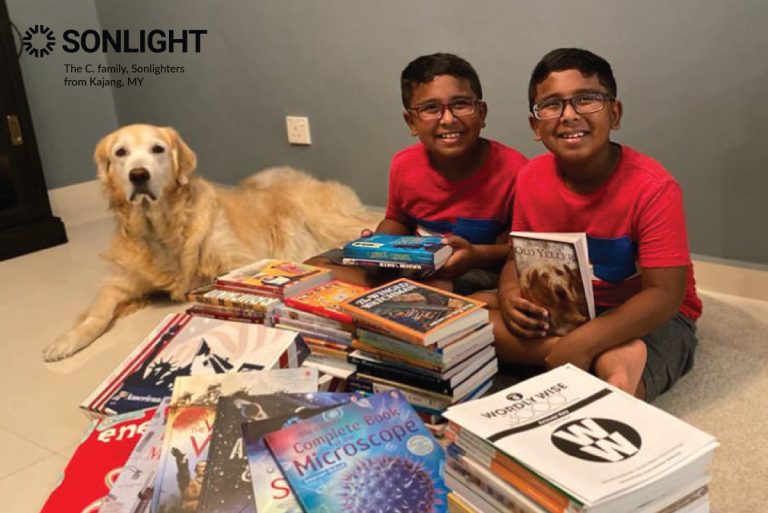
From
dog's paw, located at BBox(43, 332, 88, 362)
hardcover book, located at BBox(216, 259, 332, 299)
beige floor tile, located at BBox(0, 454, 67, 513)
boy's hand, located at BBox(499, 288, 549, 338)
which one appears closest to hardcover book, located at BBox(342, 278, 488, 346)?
boy's hand, located at BBox(499, 288, 549, 338)

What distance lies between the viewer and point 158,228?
2094 mm

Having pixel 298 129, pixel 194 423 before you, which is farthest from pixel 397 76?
pixel 194 423

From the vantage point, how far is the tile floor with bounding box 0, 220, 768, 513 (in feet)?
4.41

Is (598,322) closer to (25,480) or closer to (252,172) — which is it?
(25,480)

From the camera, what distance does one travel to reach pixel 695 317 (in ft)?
4.82

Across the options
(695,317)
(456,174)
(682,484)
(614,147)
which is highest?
(614,147)

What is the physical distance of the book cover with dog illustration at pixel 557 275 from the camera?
123 cm

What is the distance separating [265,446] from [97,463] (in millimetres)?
358

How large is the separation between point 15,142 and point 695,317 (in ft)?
8.37

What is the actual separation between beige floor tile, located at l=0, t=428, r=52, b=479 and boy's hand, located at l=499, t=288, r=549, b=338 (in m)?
0.98

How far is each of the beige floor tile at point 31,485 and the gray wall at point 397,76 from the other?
61.0 inches

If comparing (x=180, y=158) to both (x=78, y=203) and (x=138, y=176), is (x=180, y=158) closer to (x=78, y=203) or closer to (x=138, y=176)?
(x=138, y=176)

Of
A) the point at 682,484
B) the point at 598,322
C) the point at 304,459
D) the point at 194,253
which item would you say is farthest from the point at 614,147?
the point at 194,253

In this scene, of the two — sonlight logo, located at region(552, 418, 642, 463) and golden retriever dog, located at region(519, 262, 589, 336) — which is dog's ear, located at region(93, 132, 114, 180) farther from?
sonlight logo, located at region(552, 418, 642, 463)
